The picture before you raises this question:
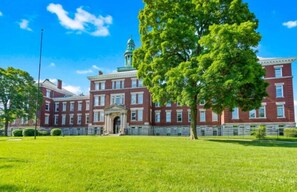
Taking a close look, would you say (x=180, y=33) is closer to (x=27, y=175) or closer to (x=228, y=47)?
(x=228, y=47)

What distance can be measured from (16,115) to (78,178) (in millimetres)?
45786

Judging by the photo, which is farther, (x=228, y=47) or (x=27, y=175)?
(x=228, y=47)

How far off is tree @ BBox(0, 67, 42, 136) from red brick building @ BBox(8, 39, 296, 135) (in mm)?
11306

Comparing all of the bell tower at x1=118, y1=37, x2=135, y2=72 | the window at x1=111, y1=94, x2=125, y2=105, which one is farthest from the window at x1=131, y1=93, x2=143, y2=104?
the bell tower at x1=118, y1=37, x2=135, y2=72

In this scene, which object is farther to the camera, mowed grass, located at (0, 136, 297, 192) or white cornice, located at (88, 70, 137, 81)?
white cornice, located at (88, 70, 137, 81)

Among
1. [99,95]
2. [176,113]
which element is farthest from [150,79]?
[99,95]

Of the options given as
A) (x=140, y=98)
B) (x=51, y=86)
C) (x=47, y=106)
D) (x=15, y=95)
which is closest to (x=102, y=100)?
(x=140, y=98)

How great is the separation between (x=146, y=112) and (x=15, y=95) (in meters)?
23.9

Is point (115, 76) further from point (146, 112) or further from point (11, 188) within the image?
→ point (11, 188)

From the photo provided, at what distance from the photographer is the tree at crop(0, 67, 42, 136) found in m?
47.4

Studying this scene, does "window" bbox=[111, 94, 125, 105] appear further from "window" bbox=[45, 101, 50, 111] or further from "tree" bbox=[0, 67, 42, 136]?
"window" bbox=[45, 101, 50, 111]

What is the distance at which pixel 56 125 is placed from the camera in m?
63.7

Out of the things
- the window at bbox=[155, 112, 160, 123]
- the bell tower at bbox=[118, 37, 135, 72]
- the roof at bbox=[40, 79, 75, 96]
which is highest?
the bell tower at bbox=[118, 37, 135, 72]

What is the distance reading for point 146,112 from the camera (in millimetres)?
49656
